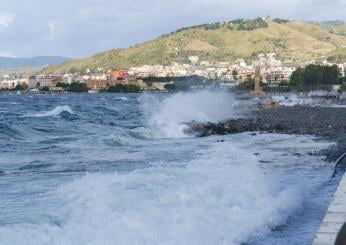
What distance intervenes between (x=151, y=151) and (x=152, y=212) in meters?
14.6

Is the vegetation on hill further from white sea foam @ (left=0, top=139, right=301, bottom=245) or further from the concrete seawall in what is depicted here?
the concrete seawall

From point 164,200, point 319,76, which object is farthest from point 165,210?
point 319,76

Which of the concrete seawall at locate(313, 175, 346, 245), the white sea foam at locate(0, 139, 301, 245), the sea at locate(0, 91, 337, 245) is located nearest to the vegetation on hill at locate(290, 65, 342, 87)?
the sea at locate(0, 91, 337, 245)

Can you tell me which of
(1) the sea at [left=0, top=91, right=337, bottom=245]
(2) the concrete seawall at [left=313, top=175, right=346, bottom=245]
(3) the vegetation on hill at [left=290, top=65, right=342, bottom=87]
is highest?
(2) the concrete seawall at [left=313, top=175, right=346, bottom=245]

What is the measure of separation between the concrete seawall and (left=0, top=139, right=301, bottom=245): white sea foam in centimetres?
124

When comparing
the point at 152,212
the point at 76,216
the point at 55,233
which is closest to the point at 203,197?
the point at 152,212

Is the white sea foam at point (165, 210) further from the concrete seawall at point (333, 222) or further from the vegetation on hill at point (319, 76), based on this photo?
the vegetation on hill at point (319, 76)

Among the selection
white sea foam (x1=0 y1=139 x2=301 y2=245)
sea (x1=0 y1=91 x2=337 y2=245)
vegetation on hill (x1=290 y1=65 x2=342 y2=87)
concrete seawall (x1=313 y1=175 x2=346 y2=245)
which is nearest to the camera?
concrete seawall (x1=313 y1=175 x2=346 y2=245)

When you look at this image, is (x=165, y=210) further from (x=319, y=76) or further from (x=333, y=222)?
(x=319, y=76)

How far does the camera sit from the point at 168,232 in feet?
28.3

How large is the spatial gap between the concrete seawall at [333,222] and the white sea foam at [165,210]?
1238 mm

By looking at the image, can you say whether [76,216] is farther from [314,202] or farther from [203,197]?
[314,202]

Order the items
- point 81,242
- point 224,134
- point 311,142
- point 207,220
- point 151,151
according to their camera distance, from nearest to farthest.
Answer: point 81,242 < point 207,220 < point 151,151 < point 311,142 < point 224,134

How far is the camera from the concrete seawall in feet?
21.4
